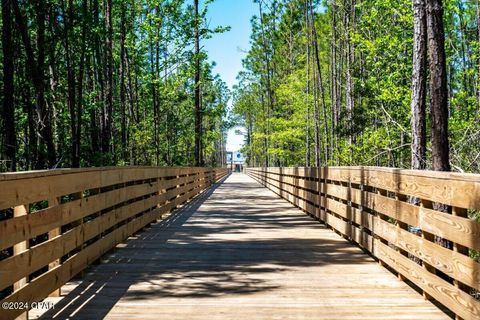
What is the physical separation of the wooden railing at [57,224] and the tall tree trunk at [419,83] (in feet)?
14.6

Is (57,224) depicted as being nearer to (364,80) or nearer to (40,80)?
(40,80)

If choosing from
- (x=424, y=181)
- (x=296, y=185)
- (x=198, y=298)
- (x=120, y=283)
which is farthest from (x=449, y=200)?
(x=296, y=185)

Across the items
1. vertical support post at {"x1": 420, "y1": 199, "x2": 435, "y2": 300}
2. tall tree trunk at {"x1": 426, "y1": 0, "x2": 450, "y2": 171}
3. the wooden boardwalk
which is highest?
tall tree trunk at {"x1": 426, "y1": 0, "x2": 450, "y2": 171}

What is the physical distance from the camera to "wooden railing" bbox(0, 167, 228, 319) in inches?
137

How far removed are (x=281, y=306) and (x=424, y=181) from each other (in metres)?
1.73

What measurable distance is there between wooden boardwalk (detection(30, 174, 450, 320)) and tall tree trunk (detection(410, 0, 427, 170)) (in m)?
1.75

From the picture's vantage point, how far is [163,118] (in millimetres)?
33344

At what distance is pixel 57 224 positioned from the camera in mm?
4523

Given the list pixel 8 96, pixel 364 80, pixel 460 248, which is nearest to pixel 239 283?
pixel 460 248

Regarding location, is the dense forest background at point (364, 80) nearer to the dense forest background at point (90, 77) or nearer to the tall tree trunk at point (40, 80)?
the dense forest background at point (90, 77)

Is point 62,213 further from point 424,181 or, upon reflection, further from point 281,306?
point 424,181

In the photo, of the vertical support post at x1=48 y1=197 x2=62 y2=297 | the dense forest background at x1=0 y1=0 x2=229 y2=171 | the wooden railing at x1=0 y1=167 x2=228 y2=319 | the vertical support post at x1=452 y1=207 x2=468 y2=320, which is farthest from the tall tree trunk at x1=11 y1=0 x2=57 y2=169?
the vertical support post at x1=452 y1=207 x2=468 y2=320

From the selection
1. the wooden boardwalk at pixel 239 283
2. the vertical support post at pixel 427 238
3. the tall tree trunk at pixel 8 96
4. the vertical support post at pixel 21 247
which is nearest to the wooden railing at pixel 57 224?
the vertical support post at pixel 21 247

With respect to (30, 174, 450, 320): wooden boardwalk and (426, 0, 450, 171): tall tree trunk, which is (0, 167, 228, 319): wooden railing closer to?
(30, 174, 450, 320): wooden boardwalk
